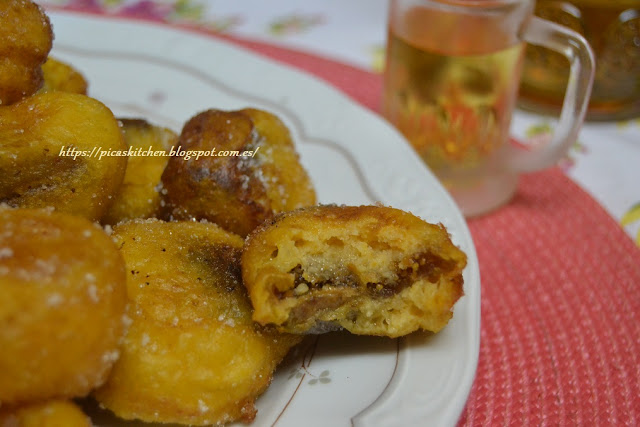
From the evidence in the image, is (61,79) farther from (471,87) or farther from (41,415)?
(471,87)

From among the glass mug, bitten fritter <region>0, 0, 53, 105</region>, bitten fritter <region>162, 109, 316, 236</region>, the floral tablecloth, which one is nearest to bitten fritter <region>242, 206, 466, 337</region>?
bitten fritter <region>162, 109, 316, 236</region>

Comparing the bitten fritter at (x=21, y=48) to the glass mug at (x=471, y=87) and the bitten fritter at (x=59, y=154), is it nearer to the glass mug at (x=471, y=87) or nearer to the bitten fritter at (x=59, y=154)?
the bitten fritter at (x=59, y=154)

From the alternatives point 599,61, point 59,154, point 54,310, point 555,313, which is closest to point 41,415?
point 54,310

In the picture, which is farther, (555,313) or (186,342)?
(555,313)

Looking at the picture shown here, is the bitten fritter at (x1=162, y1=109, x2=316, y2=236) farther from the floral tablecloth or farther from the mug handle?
the floral tablecloth

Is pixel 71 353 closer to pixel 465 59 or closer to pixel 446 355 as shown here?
pixel 446 355

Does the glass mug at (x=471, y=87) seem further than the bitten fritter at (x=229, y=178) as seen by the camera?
Yes

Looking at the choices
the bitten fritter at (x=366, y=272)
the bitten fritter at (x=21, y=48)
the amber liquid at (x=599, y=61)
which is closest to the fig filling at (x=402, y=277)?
the bitten fritter at (x=366, y=272)

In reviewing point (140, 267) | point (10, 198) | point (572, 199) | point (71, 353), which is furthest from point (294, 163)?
point (572, 199)
